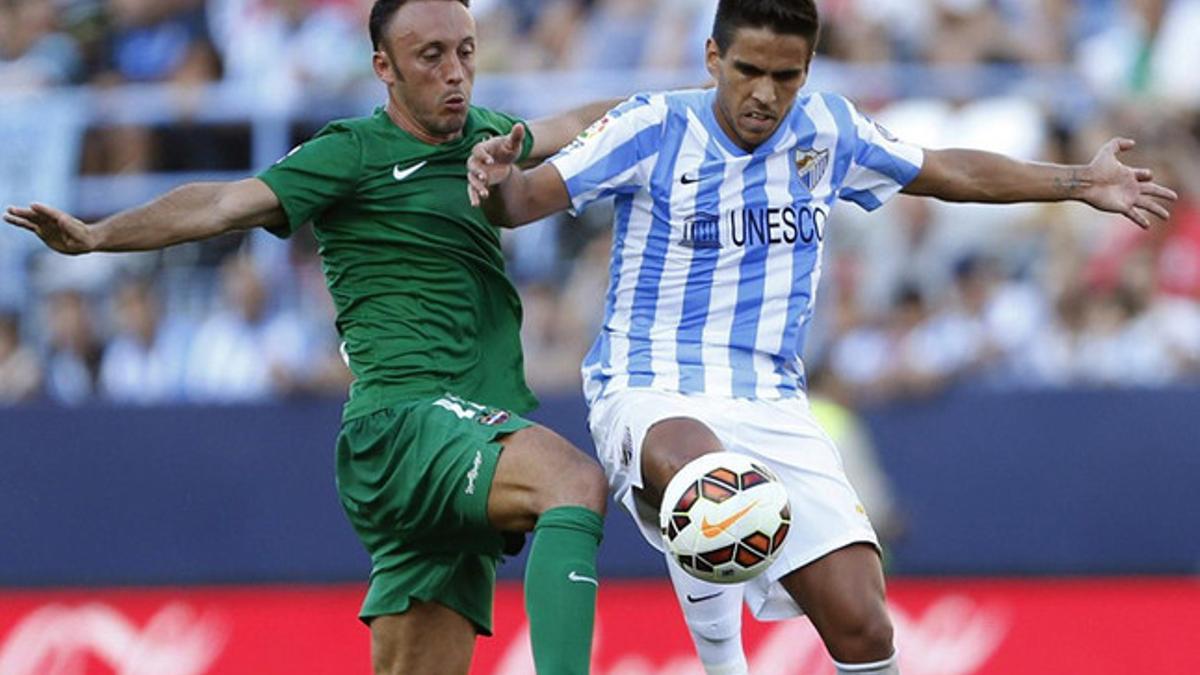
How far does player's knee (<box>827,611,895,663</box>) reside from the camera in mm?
6309

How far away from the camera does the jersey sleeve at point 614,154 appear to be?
632 cm

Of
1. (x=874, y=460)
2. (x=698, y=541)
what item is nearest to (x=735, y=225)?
(x=698, y=541)

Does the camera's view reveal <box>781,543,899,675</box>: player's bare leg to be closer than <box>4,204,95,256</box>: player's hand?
No

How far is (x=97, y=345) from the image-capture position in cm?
1209

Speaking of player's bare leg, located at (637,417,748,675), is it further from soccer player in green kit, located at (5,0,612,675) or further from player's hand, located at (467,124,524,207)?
player's hand, located at (467,124,524,207)

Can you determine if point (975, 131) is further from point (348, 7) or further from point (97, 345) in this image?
point (97, 345)

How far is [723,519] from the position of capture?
19.5 feet

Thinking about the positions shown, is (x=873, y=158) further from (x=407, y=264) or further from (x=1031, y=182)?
(x=407, y=264)

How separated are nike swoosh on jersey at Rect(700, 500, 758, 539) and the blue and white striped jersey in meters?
0.65

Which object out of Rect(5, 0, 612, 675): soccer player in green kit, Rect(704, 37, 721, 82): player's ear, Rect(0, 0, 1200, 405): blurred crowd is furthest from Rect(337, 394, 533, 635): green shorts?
Rect(0, 0, 1200, 405): blurred crowd

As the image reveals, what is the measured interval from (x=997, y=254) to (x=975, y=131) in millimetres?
748

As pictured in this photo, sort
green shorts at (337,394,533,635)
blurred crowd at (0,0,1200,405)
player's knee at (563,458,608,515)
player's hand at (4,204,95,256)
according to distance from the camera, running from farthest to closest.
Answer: blurred crowd at (0,0,1200,405) → green shorts at (337,394,533,635) → player's knee at (563,458,608,515) → player's hand at (4,204,95,256)

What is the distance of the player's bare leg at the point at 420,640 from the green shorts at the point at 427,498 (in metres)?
0.05

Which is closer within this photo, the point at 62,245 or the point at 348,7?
the point at 62,245
